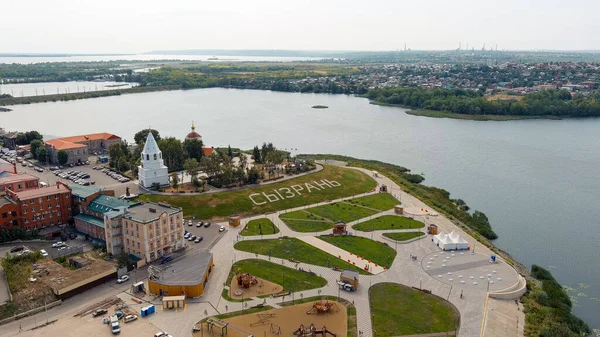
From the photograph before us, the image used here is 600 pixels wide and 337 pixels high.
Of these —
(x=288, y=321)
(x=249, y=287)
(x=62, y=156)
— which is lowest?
(x=288, y=321)

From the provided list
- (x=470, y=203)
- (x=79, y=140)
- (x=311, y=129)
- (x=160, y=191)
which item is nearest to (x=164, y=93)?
(x=311, y=129)

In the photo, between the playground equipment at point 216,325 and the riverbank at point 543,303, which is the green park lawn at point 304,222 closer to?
the riverbank at point 543,303

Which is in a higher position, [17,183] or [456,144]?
[17,183]

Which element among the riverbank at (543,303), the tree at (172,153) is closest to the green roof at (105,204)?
the tree at (172,153)

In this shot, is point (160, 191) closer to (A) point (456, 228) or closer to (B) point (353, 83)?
(A) point (456, 228)

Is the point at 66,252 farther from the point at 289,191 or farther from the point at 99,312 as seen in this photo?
the point at 289,191

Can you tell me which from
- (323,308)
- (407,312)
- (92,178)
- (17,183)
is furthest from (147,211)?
(92,178)
